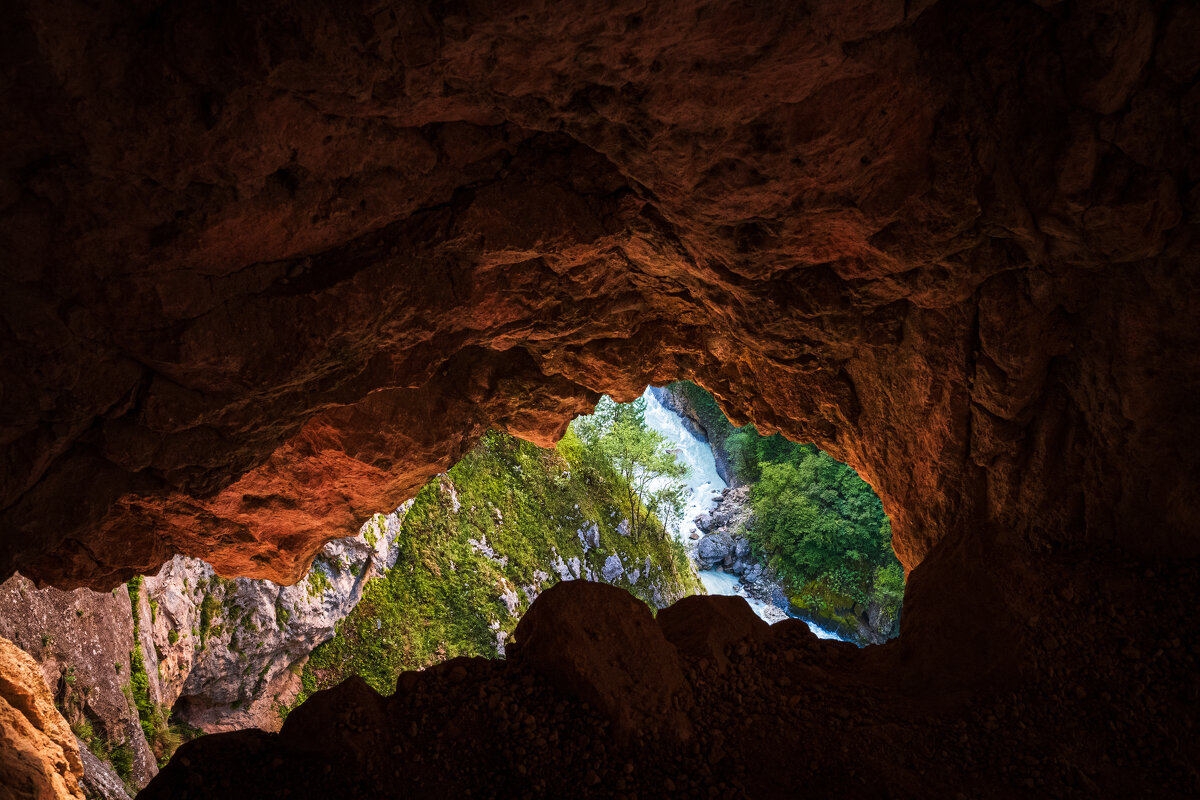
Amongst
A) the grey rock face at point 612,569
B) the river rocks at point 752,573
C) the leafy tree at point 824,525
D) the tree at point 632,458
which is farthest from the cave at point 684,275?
the river rocks at point 752,573

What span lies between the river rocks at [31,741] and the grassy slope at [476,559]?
786cm

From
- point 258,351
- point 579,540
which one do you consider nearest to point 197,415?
point 258,351

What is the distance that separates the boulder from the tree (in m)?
19.9

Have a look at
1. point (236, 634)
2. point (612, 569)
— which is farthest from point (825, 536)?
point (236, 634)

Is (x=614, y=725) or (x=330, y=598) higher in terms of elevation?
(x=330, y=598)

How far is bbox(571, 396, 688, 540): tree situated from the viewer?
25.0 metres

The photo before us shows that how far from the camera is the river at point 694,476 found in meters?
30.1

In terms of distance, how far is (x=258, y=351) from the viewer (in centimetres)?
451

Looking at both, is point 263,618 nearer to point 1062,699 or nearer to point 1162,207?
point 1062,699

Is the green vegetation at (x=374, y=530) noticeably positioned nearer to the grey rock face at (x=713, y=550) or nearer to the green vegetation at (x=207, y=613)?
the green vegetation at (x=207, y=613)

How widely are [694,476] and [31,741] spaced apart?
98.7 ft

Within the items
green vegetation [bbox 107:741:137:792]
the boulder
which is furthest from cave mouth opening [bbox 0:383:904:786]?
the boulder

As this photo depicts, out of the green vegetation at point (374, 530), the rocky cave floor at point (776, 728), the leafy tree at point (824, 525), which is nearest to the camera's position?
the rocky cave floor at point (776, 728)

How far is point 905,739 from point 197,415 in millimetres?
4637
